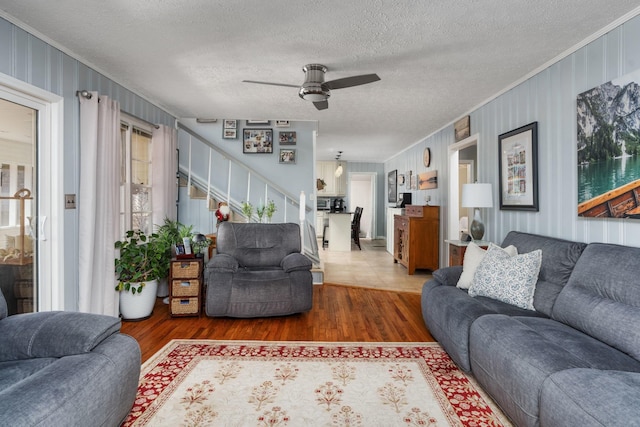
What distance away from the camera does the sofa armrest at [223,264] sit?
3.42 m

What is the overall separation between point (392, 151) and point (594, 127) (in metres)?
5.85

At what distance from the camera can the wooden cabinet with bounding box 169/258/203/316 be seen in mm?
3525

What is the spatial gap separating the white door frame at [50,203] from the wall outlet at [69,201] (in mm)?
61

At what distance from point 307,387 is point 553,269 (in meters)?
1.93

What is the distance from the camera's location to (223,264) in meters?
3.45

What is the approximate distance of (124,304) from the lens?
137 inches

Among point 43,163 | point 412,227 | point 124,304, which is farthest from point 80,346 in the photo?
point 412,227

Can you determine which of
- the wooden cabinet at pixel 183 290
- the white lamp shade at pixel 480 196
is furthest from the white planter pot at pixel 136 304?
the white lamp shade at pixel 480 196

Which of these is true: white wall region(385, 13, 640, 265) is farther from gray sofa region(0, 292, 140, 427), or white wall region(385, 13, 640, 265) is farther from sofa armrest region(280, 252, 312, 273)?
gray sofa region(0, 292, 140, 427)

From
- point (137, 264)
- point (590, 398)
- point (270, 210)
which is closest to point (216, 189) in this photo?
point (270, 210)

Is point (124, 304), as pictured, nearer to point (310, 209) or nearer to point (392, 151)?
point (310, 209)

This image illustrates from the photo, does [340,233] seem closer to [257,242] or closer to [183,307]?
[257,242]

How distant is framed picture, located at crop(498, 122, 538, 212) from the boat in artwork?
66 centimetres

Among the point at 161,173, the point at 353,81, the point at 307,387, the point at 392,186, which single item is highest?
the point at 353,81
